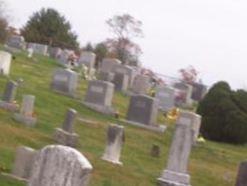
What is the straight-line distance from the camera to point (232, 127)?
2534 centimetres

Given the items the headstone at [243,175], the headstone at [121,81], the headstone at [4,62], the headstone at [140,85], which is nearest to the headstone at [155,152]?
the headstone at [243,175]

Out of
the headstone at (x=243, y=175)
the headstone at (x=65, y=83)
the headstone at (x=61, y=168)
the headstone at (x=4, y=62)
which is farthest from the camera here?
the headstone at (x=65, y=83)

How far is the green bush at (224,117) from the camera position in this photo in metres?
25.3

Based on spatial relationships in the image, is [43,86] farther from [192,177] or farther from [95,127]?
[192,177]

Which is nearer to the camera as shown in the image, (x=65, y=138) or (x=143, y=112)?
(x=65, y=138)

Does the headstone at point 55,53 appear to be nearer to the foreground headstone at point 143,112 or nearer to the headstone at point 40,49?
the headstone at point 40,49

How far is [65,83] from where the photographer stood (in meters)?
26.5

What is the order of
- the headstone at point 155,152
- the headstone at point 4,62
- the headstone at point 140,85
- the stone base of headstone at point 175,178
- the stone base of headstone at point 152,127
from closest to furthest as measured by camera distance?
the stone base of headstone at point 175,178, the headstone at point 155,152, the stone base of headstone at point 152,127, the headstone at point 4,62, the headstone at point 140,85

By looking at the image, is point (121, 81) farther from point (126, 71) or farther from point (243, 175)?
point (243, 175)

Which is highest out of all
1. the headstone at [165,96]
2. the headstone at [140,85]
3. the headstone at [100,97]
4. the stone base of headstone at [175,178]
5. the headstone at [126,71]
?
the headstone at [126,71]

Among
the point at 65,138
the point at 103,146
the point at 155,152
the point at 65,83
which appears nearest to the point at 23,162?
the point at 65,138

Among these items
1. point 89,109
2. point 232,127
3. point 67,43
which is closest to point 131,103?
point 89,109

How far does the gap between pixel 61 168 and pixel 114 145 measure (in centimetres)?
917

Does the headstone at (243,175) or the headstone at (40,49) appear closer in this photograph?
the headstone at (243,175)
